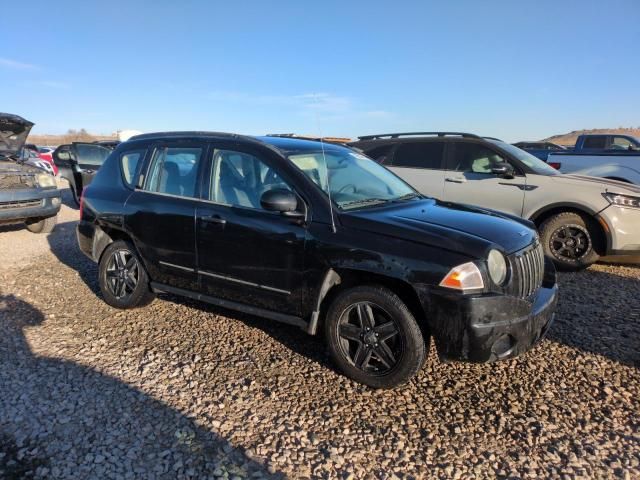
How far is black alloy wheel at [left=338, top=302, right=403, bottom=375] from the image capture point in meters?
3.21

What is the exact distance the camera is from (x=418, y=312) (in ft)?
10.5

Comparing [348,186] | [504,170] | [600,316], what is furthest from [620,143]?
[348,186]

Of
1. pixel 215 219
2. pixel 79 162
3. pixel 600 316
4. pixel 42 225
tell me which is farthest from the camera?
pixel 79 162

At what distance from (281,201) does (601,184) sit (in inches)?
189

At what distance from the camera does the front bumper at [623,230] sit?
5820 millimetres

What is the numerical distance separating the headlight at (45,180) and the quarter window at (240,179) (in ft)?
19.7

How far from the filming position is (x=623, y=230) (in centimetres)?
584

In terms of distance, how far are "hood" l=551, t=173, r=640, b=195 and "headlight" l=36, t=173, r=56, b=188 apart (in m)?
8.50

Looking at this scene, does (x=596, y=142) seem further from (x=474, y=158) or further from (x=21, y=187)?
(x=21, y=187)

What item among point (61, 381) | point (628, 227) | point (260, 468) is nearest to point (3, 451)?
point (61, 381)

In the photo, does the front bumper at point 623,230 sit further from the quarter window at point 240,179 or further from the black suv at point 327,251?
the quarter window at point 240,179

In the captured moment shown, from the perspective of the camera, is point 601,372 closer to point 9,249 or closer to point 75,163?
point 9,249

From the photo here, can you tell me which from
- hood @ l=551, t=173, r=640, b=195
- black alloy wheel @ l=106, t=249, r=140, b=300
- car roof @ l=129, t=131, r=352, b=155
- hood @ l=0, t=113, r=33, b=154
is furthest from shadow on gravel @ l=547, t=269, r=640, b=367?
hood @ l=0, t=113, r=33, b=154

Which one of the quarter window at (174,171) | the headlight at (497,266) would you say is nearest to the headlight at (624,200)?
the headlight at (497,266)
